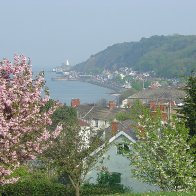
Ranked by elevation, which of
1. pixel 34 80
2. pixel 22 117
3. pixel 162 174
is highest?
pixel 34 80

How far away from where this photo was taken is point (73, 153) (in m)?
29.4

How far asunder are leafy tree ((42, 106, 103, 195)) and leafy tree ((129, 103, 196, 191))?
4615 mm

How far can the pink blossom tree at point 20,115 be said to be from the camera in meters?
15.3

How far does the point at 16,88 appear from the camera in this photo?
611 inches

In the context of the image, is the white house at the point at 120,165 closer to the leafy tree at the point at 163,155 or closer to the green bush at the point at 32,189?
the green bush at the point at 32,189

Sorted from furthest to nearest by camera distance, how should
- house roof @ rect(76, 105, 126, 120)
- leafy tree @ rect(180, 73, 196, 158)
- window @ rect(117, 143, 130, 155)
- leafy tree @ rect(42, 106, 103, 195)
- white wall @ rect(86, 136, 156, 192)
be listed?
1. house roof @ rect(76, 105, 126, 120)
2. white wall @ rect(86, 136, 156, 192)
3. leafy tree @ rect(180, 73, 196, 158)
4. leafy tree @ rect(42, 106, 103, 195)
5. window @ rect(117, 143, 130, 155)

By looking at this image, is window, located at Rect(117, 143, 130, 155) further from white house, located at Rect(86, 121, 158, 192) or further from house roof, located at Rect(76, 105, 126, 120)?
house roof, located at Rect(76, 105, 126, 120)

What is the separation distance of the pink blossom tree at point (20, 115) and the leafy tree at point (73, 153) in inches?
493

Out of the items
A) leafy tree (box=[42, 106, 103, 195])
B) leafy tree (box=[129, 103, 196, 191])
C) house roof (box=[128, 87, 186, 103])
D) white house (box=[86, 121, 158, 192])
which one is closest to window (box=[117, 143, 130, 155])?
leafy tree (box=[129, 103, 196, 191])

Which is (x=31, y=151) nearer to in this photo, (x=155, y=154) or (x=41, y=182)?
(x=155, y=154)

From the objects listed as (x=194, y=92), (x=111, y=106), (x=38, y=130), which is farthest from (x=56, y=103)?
(x=111, y=106)

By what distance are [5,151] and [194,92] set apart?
→ 54.0ft

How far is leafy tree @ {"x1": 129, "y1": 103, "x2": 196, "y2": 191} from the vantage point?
2430cm

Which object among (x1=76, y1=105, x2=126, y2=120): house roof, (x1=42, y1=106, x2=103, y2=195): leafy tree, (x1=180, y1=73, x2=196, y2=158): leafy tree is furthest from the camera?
(x1=76, y1=105, x2=126, y2=120): house roof
